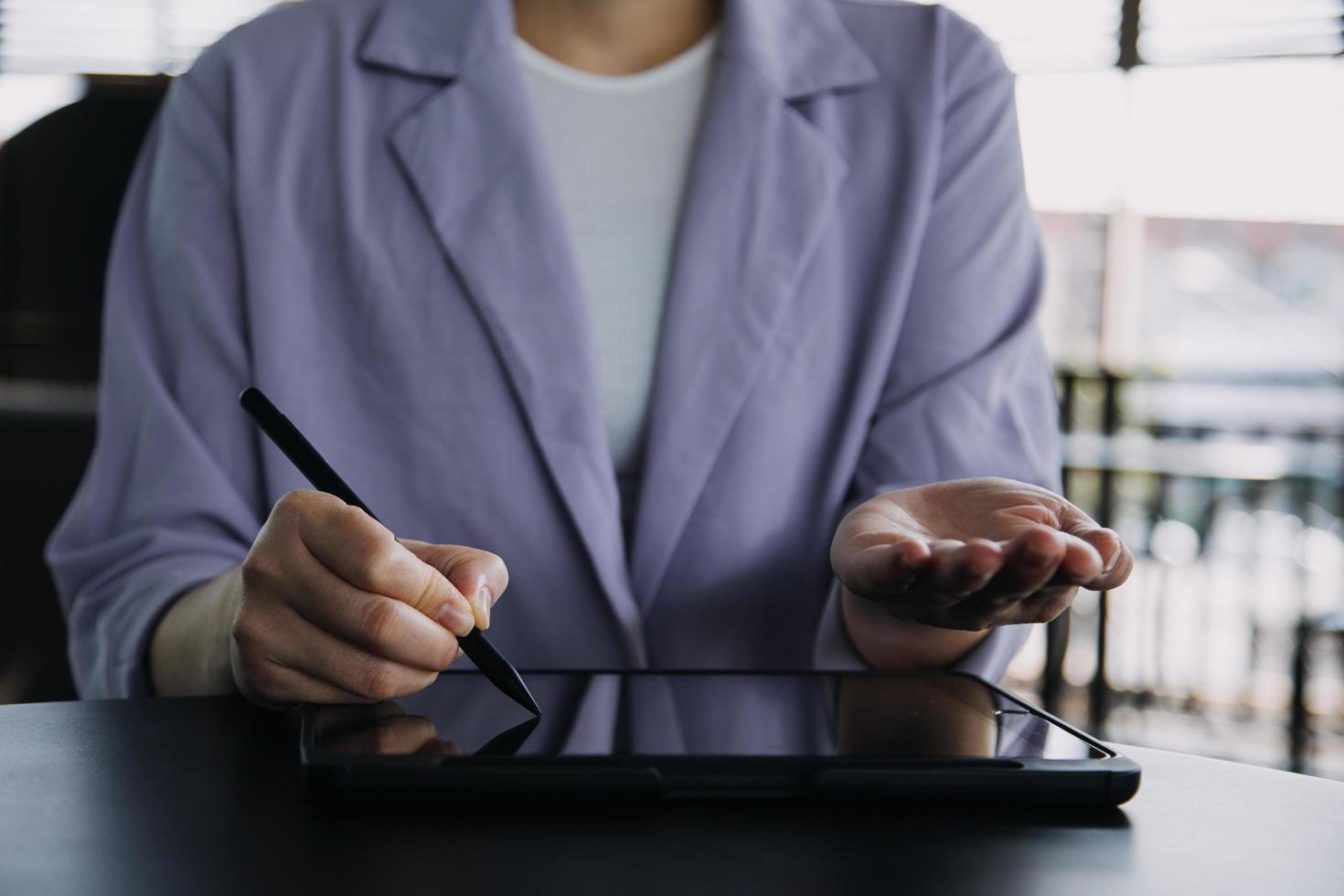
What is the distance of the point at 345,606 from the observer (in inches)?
17.8

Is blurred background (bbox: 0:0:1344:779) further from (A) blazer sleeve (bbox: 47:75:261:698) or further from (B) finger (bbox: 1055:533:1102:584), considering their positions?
(B) finger (bbox: 1055:533:1102:584)

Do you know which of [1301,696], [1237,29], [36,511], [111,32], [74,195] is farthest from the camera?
[111,32]

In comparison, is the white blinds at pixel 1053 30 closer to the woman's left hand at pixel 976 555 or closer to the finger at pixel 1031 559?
the woman's left hand at pixel 976 555

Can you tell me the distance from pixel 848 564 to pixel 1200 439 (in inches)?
98.4

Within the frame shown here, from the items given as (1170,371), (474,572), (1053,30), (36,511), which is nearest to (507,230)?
(474,572)

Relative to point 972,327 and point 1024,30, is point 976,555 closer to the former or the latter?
point 972,327

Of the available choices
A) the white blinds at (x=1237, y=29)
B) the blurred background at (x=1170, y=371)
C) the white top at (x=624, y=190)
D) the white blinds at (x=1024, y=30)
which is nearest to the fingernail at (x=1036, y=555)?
the white top at (x=624, y=190)

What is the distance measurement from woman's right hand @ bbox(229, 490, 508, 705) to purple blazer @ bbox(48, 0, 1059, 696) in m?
0.25

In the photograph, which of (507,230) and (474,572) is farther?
(507,230)

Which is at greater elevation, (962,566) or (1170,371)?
(962,566)

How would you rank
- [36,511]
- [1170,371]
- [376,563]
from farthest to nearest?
[1170,371] < [36,511] < [376,563]

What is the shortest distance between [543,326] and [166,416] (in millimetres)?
244

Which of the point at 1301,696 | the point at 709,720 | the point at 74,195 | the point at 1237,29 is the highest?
the point at 1237,29

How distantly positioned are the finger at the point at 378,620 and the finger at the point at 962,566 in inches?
7.0
